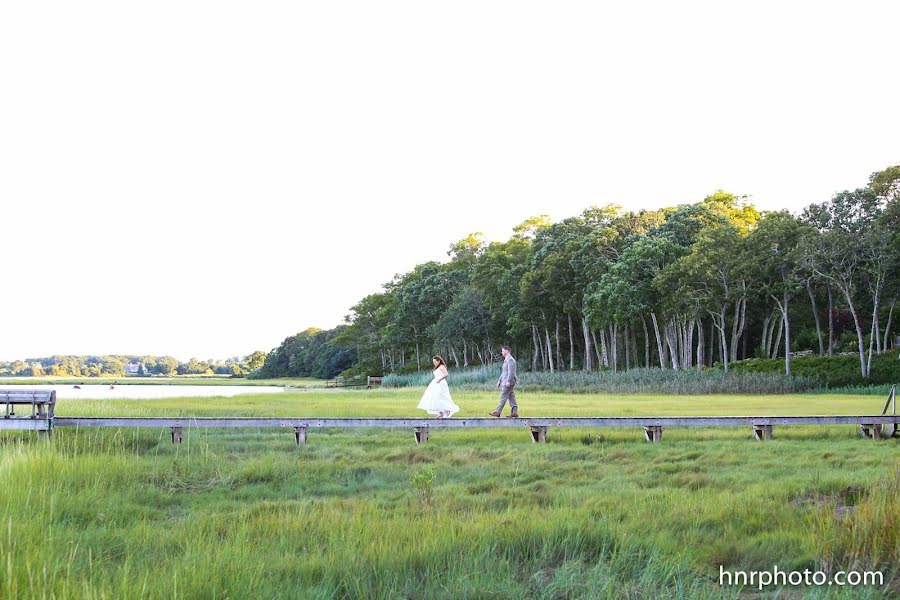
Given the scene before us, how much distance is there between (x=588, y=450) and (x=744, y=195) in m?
58.4

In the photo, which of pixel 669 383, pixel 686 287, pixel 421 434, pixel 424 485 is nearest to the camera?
pixel 424 485

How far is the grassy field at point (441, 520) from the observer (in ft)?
19.0

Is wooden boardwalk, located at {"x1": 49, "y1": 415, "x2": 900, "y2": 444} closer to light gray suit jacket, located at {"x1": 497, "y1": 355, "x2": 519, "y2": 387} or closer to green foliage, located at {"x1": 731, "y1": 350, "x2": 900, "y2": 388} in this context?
light gray suit jacket, located at {"x1": 497, "y1": 355, "x2": 519, "y2": 387}

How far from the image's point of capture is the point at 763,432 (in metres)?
15.0

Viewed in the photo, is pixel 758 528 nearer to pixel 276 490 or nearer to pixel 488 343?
pixel 276 490

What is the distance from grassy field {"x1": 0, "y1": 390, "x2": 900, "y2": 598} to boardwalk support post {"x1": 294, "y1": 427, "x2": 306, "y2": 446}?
1.04 m

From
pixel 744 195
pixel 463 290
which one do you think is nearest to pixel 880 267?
pixel 744 195

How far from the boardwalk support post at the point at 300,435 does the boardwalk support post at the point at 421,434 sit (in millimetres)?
2132

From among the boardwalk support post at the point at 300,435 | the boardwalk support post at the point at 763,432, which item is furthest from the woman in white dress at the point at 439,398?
the boardwalk support post at the point at 763,432

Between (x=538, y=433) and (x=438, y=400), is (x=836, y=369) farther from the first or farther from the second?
(x=538, y=433)

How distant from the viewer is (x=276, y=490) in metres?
10.2

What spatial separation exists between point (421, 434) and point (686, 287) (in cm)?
3326

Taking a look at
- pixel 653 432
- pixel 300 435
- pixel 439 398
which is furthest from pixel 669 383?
pixel 300 435

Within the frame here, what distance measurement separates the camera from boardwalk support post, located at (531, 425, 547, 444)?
1491cm
